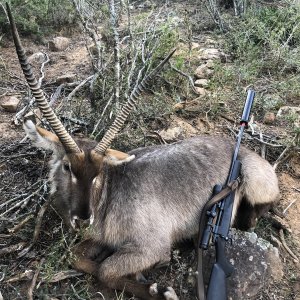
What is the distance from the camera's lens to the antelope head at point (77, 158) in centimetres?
400

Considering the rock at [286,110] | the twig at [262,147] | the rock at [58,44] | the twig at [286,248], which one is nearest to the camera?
the twig at [286,248]

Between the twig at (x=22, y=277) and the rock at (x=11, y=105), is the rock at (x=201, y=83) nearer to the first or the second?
the rock at (x=11, y=105)

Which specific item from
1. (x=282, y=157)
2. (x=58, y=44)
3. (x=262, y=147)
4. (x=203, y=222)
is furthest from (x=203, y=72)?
(x=203, y=222)

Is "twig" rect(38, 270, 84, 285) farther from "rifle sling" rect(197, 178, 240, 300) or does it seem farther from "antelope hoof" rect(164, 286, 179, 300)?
"rifle sling" rect(197, 178, 240, 300)

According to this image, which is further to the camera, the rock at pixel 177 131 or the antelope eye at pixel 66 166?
the rock at pixel 177 131

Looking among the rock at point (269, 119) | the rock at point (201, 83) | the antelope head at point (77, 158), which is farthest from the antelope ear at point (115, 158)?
the rock at point (201, 83)

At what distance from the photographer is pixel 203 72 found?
815 cm

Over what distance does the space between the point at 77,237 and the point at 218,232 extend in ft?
4.61

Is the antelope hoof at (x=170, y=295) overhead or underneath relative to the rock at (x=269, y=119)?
overhead

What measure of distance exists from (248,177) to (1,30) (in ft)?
21.5

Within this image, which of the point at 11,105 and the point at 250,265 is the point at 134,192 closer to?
the point at 250,265

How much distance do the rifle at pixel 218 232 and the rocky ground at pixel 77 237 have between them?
35 cm

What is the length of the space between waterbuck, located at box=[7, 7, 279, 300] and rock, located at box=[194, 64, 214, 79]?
3301mm

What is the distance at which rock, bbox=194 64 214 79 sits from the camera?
8102 mm
